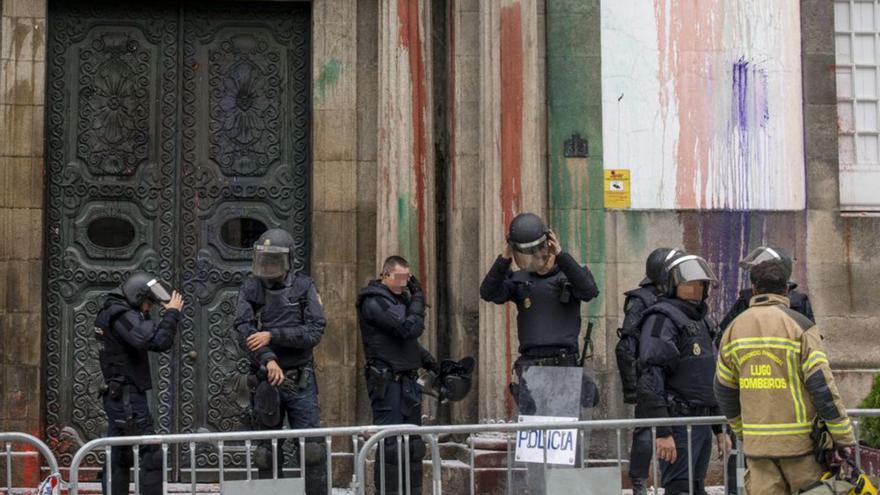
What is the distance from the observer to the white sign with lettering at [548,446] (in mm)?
9461

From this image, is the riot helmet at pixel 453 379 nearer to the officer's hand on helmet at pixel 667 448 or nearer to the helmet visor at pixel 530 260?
the helmet visor at pixel 530 260

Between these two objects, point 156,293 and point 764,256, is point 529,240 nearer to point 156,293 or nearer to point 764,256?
point 764,256

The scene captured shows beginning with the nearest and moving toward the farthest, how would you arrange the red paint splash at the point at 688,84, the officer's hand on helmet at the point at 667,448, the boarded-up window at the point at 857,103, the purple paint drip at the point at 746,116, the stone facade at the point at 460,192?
the officer's hand on helmet at the point at 667,448 < the stone facade at the point at 460,192 < the red paint splash at the point at 688,84 < the purple paint drip at the point at 746,116 < the boarded-up window at the point at 857,103

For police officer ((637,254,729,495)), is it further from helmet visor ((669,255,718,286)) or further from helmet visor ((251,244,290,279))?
helmet visor ((251,244,290,279))

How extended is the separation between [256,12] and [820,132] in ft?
16.1

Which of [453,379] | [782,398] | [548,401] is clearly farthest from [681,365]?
[453,379]

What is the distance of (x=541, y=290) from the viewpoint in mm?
10977

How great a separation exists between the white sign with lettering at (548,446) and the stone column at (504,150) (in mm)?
2432

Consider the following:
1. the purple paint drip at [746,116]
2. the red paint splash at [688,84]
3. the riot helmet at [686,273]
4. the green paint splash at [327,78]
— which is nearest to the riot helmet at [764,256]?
the riot helmet at [686,273]

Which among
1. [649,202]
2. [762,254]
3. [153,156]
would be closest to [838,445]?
[762,254]

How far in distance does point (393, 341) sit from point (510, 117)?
92.7 inches

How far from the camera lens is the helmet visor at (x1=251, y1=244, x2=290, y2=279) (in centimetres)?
1062

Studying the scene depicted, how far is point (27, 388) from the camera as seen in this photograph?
12.4m

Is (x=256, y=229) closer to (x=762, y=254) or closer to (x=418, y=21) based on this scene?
(x=418, y=21)
